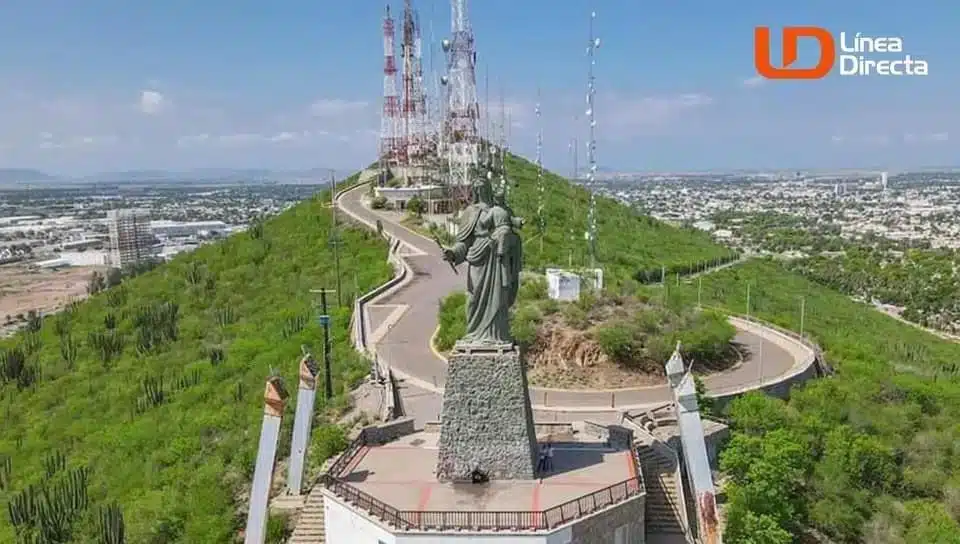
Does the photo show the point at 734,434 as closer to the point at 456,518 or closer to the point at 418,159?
the point at 456,518

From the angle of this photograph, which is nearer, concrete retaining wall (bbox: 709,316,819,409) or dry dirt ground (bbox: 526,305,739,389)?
concrete retaining wall (bbox: 709,316,819,409)

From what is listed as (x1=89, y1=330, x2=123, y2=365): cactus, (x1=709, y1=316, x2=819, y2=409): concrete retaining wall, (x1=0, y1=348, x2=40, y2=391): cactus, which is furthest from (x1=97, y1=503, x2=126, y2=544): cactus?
(x1=89, y1=330, x2=123, y2=365): cactus

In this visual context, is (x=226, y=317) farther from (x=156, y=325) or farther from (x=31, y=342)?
(x=31, y=342)

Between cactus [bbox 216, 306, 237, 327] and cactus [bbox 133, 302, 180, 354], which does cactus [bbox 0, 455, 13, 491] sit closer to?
cactus [bbox 133, 302, 180, 354]

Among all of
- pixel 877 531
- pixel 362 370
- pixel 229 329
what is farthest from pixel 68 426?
pixel 877 531

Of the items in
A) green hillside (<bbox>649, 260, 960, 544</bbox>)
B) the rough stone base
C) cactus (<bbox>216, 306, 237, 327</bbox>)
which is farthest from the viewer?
cactus (<bbox>216, 306, 237, 327</bbox>)

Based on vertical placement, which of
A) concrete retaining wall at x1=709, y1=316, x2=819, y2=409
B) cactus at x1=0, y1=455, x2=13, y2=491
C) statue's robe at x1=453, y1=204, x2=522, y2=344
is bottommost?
cactus at x1=0, y1=455, x2=13, y2=491

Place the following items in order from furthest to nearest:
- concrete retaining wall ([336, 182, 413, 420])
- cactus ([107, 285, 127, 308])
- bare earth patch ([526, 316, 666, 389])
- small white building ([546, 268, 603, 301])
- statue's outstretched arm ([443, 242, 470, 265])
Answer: cactus ([107, 285, 127, 308])
small white building ([546, 268, 603, 301])
bare earth patch ([526, 316, 666, 389])
concrete retaining wall ([336, 182, 413, 420])
statue's outstretched arm ([443, 242, 470, 265])
